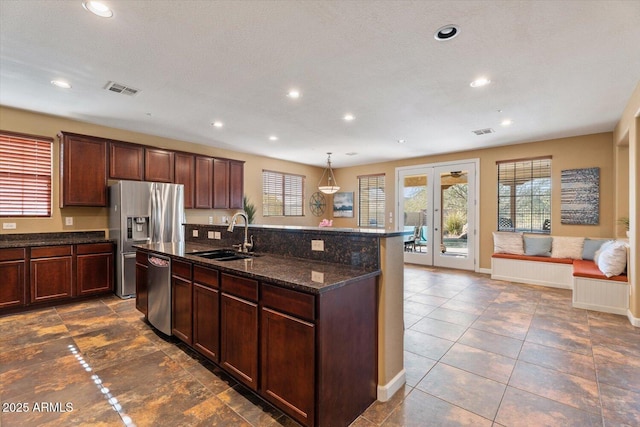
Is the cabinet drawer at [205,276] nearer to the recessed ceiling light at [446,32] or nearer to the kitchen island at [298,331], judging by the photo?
the kitchen island at [298,331]

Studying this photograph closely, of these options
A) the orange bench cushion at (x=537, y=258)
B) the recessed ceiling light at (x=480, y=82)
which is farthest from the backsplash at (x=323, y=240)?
the orange bench cushion at (x=537, y=258)

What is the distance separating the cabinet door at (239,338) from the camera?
194cm

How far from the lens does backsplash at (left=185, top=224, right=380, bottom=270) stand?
2062 mm

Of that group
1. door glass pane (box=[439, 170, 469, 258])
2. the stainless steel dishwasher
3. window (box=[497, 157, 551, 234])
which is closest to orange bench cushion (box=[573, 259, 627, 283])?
window (box=[497, 157, 551, 234])

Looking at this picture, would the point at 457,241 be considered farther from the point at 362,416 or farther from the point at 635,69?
the point at 362,416

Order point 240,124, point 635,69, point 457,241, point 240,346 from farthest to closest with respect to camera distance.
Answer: point 457,241 < point 240,124 < point 635,69 < point 240,346

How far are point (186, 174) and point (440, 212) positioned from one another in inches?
217

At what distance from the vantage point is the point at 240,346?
80.8 inches

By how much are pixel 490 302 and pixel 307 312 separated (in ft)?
12.0

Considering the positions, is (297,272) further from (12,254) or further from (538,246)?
(538,246)

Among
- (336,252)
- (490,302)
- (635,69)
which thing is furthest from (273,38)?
(490,302)

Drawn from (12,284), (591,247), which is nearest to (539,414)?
(591,247)

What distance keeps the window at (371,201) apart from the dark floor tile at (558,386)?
562 cm

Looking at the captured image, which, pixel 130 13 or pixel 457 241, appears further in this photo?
pixel 457 241
